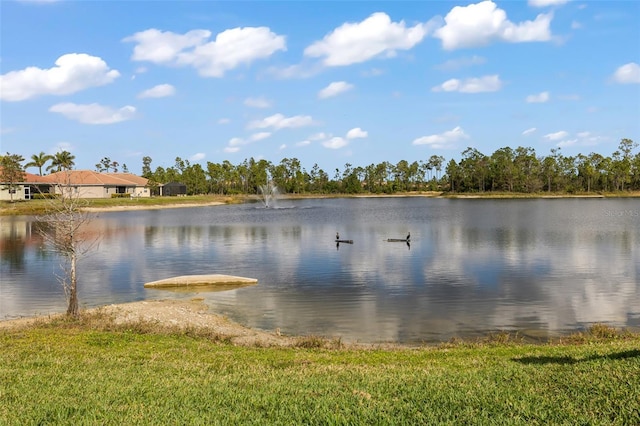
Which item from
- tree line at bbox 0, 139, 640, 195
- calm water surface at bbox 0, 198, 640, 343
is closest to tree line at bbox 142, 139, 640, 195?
tree line at bbox 0, 139, 640, 195

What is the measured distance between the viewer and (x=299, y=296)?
27062mm

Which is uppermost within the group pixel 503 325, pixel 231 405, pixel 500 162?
pixel 500 162

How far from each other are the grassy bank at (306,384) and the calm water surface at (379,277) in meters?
6.70

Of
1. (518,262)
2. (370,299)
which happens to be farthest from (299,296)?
(518,262)

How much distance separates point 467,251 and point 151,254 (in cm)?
2730

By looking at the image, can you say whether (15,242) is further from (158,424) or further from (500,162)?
(500,162)

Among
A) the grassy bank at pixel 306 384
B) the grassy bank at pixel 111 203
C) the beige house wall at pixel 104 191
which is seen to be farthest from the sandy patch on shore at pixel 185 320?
the beige house wall at pixel 104 191

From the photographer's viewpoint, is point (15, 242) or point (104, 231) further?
point (104, 231)

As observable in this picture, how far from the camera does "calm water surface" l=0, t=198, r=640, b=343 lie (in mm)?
21734

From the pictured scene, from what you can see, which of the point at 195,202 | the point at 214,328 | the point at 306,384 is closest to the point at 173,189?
the point at 195,202

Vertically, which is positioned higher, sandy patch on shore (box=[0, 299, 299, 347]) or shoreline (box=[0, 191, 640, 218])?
shoreline (box=[0, 191, 640, 218])

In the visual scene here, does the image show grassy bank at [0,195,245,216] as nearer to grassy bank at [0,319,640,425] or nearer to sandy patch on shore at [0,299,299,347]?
sandy patch on shore at [0,299,299,347]

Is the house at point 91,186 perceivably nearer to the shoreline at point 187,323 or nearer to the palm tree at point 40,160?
the palm tree at point 40,160

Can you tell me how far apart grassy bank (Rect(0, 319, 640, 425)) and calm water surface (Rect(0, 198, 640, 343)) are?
670 cm
